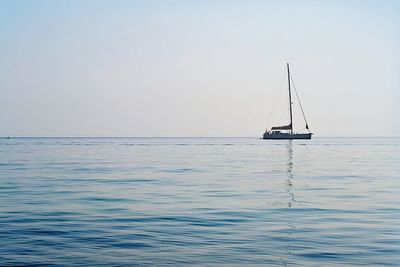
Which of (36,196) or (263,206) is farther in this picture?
(36,196)

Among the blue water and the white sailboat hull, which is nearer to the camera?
the blue water

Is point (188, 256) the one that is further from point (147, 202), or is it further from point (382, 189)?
point (382, 189)

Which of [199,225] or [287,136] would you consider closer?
[199,225]

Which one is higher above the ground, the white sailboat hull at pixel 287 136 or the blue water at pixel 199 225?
the white sailboat hull at pixel 287 136

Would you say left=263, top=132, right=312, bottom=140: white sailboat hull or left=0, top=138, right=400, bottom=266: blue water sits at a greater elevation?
left=263, top=132, right=312, bottom=140: white sailboat hull

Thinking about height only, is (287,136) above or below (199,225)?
above

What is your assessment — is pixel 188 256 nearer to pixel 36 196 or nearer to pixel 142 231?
pixel 142 231

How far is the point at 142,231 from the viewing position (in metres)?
16.7

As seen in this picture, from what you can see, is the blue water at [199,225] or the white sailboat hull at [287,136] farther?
the white sailboat hull at [287,136]

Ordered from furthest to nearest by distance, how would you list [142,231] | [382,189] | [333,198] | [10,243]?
[382,189]
[333,198]
[142,231]
[10,243]

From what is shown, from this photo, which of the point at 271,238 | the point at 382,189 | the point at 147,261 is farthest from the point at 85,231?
the point at 382,189

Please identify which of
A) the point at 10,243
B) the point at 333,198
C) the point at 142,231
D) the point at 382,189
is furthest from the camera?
the point at 382,189

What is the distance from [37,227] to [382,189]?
19682 mm

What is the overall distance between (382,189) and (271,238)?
16425 millimetres
